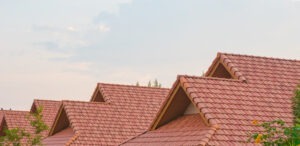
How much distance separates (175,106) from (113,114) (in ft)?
22.0

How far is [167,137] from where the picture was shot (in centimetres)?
1655

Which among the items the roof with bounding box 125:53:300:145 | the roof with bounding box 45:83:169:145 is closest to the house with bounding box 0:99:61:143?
the roof with bounding box 45:83:169:145

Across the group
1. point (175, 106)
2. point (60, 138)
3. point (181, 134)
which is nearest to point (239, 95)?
point (175, 106)

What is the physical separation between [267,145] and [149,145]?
542cm

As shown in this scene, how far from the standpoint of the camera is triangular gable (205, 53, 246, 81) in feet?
59.8

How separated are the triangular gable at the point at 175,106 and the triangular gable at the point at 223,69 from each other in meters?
1.75

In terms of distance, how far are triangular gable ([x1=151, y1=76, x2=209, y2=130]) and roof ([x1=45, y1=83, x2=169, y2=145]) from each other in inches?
182

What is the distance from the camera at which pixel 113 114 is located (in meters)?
24.0

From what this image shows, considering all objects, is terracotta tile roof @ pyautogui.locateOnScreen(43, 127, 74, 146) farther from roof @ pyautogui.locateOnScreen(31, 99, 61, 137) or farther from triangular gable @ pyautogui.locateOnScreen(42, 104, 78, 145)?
roof @ pyautogui.locateOnScreen(31, 99, 61, 137)

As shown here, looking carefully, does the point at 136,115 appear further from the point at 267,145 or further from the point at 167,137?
the point at 267,145

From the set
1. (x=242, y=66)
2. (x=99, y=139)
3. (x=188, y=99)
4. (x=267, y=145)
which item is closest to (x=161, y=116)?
(x=188, y=99)

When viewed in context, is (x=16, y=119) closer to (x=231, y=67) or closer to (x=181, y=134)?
(x=231, y=67)

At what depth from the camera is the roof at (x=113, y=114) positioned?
22578mm

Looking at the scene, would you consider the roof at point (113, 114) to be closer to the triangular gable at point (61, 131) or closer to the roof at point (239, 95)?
the triangular gable at point (61, 131)
